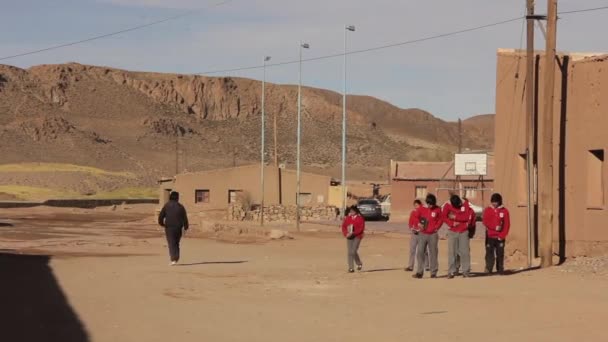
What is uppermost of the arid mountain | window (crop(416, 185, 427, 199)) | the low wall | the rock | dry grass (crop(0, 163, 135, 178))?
the arid mountain

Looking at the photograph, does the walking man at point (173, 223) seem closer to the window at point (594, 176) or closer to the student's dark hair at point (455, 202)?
the student's dark hair at point (455, 202)

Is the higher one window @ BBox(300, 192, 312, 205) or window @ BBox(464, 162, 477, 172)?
Result: window @ BBox(464, 162, 477, 172)

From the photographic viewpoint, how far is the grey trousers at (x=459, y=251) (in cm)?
2123

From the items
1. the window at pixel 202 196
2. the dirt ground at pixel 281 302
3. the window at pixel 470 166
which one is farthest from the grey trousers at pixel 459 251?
the window at pixel 202 196

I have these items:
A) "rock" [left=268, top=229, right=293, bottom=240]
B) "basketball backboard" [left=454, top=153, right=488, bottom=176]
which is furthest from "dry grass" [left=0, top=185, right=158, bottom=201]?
"rock" [left=268, top=229, right=293, bottom=240]

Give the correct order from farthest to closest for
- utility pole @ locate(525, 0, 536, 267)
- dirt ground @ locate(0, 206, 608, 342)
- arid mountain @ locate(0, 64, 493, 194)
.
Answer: arid mountain @ locate(0, 64, 493, 194) < utility pole @ locate(525, 0, 536, 267) < dirt ground @ locate(0, 206, 608, 342)

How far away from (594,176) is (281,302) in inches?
404

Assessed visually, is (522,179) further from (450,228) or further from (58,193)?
(58,193)

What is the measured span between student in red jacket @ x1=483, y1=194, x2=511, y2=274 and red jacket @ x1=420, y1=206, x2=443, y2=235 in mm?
1196

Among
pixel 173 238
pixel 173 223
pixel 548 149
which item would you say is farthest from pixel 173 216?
pixel 548 149

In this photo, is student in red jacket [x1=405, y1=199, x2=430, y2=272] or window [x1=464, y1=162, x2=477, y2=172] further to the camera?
window [x1=464, y1=162, x2=477, y2=172]

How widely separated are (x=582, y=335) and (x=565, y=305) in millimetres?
A: 3281

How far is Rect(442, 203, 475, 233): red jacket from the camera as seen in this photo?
69.9ft

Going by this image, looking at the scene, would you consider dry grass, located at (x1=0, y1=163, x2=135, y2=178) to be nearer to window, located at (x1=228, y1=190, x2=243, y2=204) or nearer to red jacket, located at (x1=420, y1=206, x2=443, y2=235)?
window, located at (x1=228, y1=190, x2=243, y2=204)
